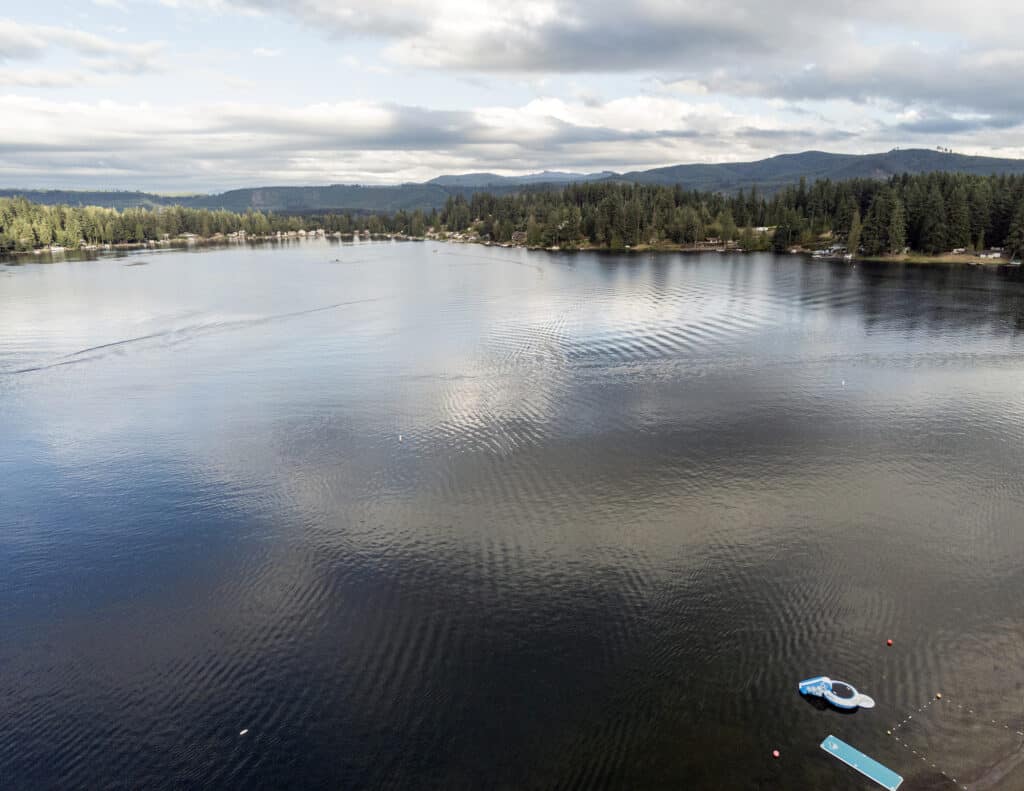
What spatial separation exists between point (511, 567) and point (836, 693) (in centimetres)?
1445

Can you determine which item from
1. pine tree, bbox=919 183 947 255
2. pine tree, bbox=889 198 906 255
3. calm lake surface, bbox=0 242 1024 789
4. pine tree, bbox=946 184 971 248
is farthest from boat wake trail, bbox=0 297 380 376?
pine tree, bbox=946 184 971 248

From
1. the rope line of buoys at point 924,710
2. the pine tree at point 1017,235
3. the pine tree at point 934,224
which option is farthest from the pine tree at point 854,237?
the rope line of buoys at point 924,710

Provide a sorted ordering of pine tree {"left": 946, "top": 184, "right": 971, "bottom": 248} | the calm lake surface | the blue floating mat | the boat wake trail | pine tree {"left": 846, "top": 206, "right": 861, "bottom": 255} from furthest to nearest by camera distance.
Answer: pine tree {"left": 846, "top": 206, "right": 861, "bottom": 255} < pine tree {"left": 946, "top": 184, "right": 971, "bottom": 248} < the boat wake trail < the calm lake surface < the blue floating mat

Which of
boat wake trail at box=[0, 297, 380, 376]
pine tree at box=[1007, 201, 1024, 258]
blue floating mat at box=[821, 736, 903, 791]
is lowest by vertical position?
blue floating mat at box=[821, 736, 903, 791]

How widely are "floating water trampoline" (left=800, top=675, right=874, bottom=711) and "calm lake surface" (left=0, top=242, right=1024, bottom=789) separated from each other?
418 millimetres

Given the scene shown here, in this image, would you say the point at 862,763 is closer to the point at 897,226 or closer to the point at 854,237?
the point at 897,226

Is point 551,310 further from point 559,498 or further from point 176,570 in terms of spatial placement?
point 176,570

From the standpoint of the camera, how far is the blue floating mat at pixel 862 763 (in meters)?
19.2

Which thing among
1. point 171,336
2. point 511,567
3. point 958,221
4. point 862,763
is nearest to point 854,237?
point 958,221

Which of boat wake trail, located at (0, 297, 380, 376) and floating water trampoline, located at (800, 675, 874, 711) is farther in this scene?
boat wake trail, located at (0, 297, 380, 376)

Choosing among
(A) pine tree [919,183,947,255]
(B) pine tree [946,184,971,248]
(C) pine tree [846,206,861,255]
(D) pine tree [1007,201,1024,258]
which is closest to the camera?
(D) pine tree [1007,201,1024,258]

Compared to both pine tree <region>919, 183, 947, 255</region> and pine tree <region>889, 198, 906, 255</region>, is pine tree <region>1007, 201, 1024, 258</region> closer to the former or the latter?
pine tree <region>919, 183, 947, 255</region>

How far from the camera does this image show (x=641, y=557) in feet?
101

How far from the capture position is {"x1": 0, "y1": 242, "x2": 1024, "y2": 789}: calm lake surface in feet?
69.1
